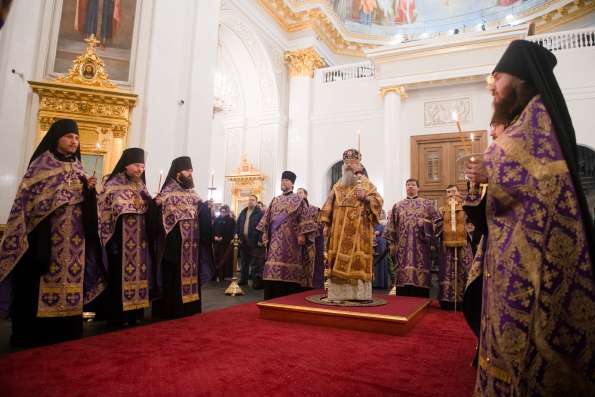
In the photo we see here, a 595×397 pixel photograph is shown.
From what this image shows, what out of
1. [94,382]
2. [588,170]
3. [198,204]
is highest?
[588,170]

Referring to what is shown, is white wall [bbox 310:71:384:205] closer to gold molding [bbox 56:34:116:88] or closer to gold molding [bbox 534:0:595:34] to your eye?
gold molding [bbox 534:0:595:34]

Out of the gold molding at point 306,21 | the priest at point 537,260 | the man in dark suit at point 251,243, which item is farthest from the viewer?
the gold molding at point 306,21

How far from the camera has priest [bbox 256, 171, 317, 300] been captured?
20.7ft

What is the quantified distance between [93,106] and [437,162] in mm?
9229

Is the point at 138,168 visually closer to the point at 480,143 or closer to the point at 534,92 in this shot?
the point at 534,92

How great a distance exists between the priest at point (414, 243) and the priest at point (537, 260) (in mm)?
4910

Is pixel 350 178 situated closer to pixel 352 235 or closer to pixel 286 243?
pixel 352 235

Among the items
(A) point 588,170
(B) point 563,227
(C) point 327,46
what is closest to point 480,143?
(A) point 588,170

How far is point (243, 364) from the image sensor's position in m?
2.87

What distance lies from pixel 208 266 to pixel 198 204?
86 centimetres

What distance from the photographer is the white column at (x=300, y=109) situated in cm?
1371

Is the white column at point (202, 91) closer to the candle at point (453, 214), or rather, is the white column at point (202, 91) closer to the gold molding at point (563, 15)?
the candle at point (453, 214)

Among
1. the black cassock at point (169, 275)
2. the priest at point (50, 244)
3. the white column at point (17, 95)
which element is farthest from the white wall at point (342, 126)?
the priest at point (50, 244)

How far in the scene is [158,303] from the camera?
4914 mm
